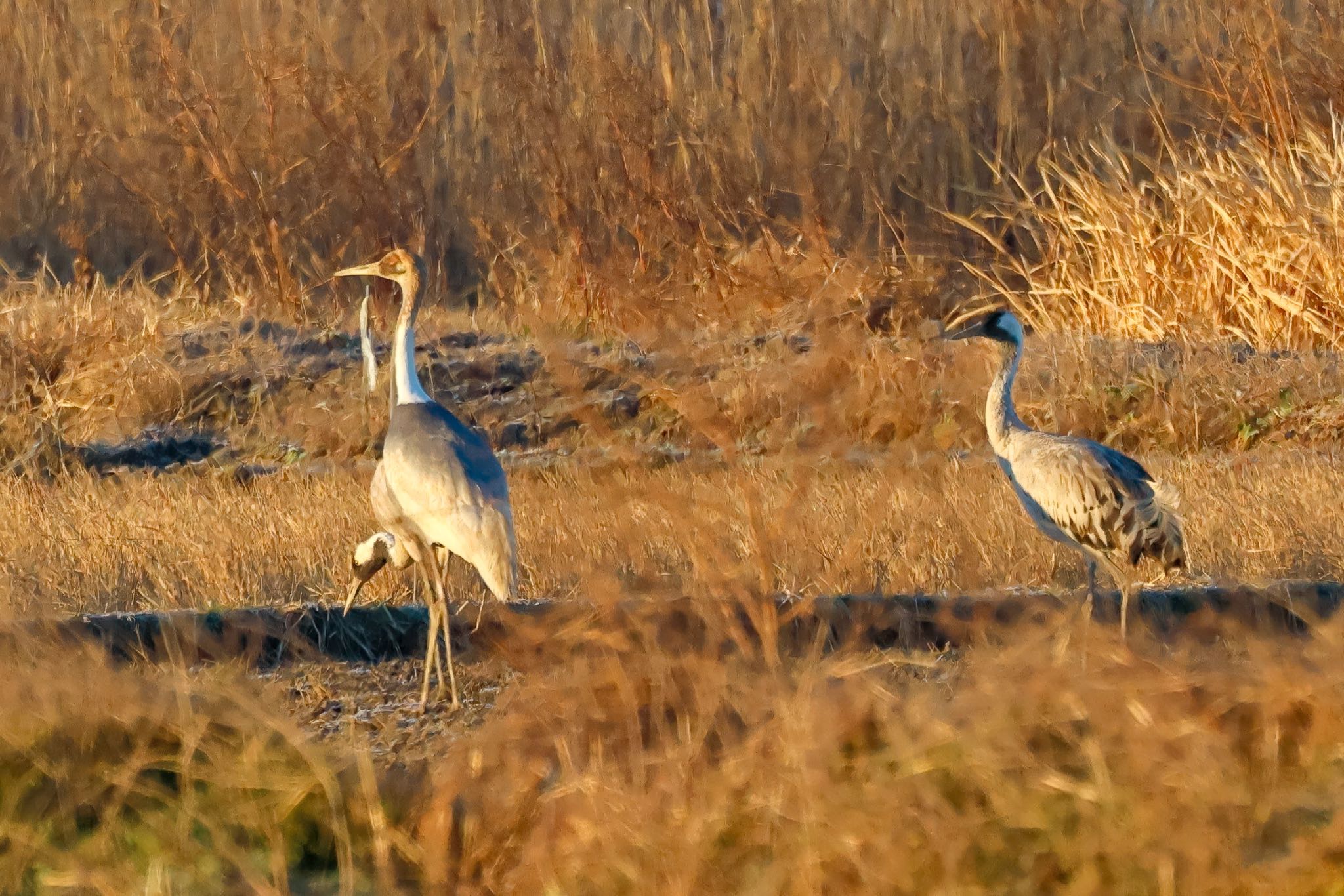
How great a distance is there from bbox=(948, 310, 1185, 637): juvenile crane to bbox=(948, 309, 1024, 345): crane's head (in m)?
0.86

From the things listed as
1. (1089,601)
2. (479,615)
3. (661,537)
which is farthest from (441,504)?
(1089,601)

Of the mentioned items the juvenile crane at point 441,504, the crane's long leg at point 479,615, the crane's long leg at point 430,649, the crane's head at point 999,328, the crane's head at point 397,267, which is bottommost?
the crane's long leg at point 479,615

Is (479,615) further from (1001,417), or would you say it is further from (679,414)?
(679,414)

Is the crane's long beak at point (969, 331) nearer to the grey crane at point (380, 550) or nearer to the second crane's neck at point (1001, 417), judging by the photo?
the second crane's neck at point (1001, 417)

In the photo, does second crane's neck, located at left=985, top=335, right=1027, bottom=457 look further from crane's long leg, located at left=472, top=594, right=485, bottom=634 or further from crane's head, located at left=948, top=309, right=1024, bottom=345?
crane's long leg, located at left=472, top=594, right=485, bottom=634

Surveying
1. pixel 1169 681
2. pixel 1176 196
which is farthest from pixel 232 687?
pixel 1176 196

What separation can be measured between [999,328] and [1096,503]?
64.7 inches

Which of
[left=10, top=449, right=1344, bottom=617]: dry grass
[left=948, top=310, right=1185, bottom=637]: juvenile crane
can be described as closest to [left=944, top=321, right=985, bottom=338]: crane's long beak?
[left=10, top=449, right=1344, bottom=617]: dry grass

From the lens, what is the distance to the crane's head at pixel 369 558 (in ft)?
24.5

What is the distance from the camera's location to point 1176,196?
14625 millimetres

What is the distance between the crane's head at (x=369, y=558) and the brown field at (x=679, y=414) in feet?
1.23

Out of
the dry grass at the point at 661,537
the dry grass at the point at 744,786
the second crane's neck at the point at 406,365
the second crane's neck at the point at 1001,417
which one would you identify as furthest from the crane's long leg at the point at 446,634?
the second crane's neck at the point at 1001,417

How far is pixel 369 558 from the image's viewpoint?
7.50 m

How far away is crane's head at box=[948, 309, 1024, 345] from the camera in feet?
30.7
